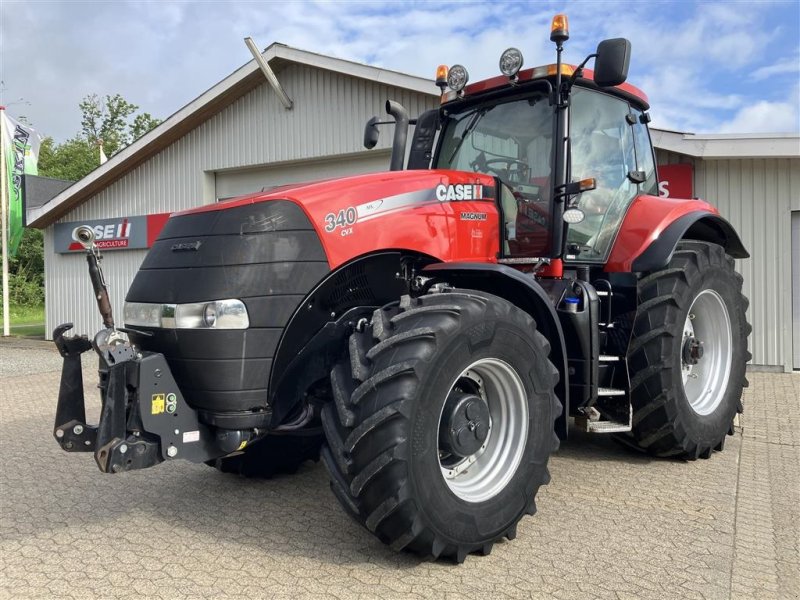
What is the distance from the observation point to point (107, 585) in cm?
300

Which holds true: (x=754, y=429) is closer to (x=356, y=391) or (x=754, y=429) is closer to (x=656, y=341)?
(x=656, y=341)

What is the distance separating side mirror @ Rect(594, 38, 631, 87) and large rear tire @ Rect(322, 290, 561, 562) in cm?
144

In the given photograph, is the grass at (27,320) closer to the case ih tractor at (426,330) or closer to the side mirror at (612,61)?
the case ih tractor at (426,330)

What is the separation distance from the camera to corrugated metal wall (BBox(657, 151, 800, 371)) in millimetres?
8672

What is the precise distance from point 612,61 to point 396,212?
1.44 meters

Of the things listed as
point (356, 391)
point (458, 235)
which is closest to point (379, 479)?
point (356, 391)

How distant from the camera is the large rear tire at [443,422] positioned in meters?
2.85

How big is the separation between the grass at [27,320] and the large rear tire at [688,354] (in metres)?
17.7

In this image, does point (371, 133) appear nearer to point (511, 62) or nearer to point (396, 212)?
point (511, 62)

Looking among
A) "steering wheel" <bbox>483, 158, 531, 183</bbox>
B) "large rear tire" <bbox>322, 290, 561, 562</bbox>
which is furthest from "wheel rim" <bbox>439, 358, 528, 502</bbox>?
"steering wheel" <bbox>483, 158, 531, 183</bbox>

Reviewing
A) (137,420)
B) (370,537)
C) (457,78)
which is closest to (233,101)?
(457,78)

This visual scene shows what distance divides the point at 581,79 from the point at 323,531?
3179 millimetres

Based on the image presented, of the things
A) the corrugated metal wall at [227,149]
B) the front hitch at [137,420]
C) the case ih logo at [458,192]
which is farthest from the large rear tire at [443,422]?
the corrugated metal wall at [227,149]

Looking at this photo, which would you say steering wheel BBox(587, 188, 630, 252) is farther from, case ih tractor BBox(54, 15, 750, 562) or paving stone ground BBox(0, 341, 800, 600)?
paving stone ground BBox(0, 341, 800, 600)
